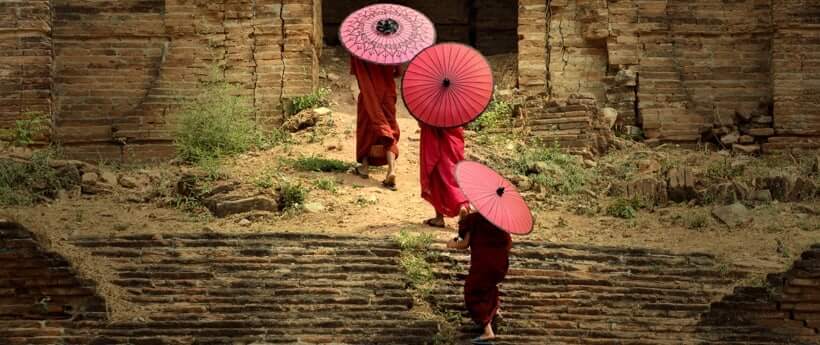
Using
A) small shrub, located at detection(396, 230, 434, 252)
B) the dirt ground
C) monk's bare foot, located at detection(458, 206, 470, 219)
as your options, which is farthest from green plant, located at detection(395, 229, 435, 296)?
monk's bare foot, located at detection(458, 206, 470, 219)

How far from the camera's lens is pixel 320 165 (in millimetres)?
19922

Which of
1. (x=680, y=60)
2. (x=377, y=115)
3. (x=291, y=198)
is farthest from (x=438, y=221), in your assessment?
(x=680, y=60)

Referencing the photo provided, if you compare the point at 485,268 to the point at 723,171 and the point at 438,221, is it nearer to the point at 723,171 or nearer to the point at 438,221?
the point at 438,221

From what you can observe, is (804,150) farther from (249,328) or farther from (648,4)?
(249,328)

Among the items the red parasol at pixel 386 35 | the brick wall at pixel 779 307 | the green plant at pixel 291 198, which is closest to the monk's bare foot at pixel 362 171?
the green plant at pixel 291 198

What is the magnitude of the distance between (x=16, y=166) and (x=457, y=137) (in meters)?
4.72

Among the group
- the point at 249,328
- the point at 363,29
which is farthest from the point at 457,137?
the point at 249,328

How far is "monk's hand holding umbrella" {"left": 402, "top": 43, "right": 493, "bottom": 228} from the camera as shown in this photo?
1752 cm

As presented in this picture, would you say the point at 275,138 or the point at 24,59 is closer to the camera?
the point at 275,138

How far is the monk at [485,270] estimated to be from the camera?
50.4ft

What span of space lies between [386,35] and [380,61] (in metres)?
0.28

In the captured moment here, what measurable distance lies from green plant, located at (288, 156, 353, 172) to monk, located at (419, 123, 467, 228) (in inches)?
91.1

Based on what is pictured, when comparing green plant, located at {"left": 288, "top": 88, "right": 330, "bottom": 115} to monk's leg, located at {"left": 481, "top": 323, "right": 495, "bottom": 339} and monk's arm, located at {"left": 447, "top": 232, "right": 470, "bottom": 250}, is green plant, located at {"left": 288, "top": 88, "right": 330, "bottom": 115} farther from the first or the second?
monk's leg, located at {"left": 481, "top": 323, "right": 495, "bottom": 339}

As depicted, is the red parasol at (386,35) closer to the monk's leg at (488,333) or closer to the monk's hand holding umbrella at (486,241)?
the monk's hand holding umbrella at (486,241)
